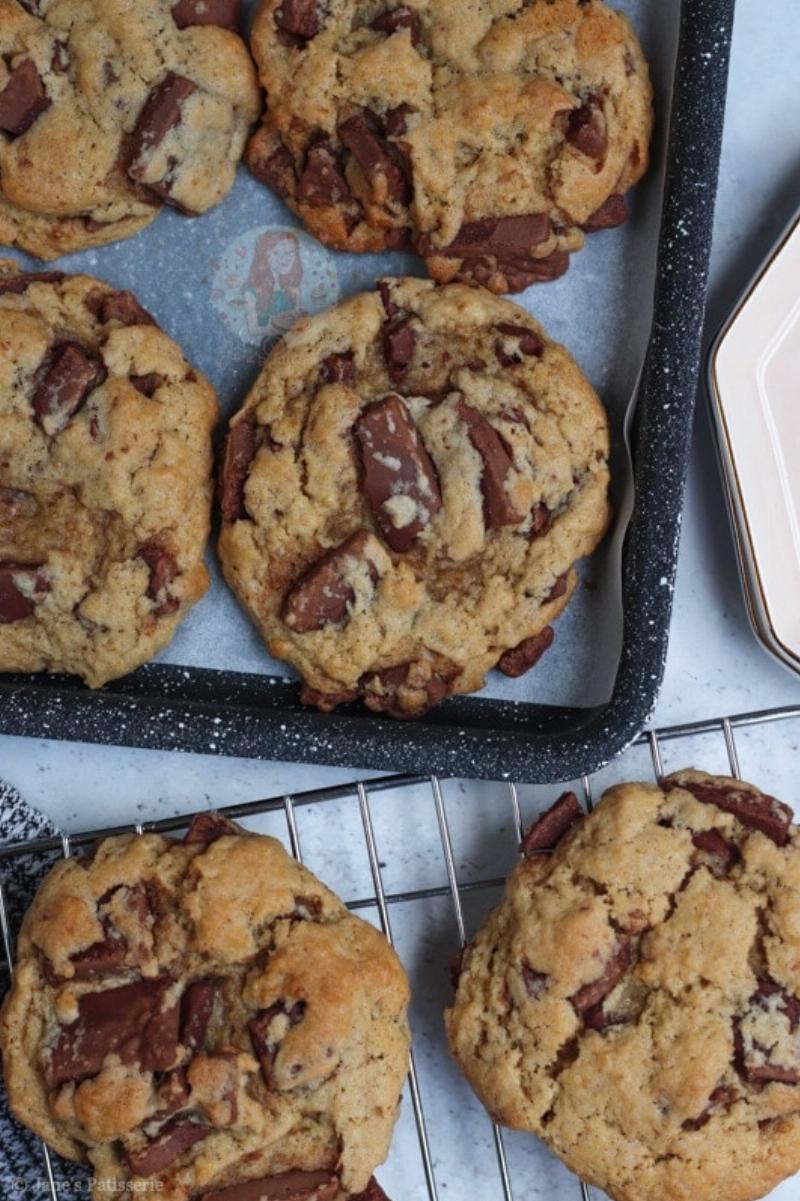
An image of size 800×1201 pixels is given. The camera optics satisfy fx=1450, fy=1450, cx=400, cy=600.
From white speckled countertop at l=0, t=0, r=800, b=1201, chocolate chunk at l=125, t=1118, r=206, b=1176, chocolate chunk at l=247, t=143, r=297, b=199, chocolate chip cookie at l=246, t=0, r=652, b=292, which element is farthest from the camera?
white speckled countertop at l=0, t=0, r=800, b=1201

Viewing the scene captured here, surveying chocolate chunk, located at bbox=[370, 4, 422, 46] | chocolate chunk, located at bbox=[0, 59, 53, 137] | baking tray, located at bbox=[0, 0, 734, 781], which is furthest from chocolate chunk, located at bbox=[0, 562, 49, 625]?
chocolate chunk, located at bbox=[370, 4, 422, 46]

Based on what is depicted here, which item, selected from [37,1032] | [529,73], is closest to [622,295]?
[529,73]

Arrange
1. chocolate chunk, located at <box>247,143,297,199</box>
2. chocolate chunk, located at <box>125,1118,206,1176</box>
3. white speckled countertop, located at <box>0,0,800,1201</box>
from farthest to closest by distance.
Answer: white speckled countertop, located at <box>0,0,800,1201</box> < chocolate chunk, located at <box>247,143,297,199</box> < chocolate chunk, located at <box>125,1118,206,1176</box>

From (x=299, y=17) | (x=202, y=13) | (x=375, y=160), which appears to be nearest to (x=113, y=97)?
(x=202, y=13)

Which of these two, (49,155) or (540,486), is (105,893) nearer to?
(540,486)

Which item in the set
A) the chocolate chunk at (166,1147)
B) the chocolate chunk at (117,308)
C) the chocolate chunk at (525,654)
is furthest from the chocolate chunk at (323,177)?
the chocolate chunk at (166,1147)

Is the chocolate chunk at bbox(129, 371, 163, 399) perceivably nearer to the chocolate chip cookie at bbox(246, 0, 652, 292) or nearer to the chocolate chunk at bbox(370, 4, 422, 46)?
the chocolate chip cookie at bbox(246, 0, 652, 292)

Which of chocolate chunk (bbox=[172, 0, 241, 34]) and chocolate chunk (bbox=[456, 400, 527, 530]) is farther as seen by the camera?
chocolate chunk (bbox=[172, 0, 241, 34])
